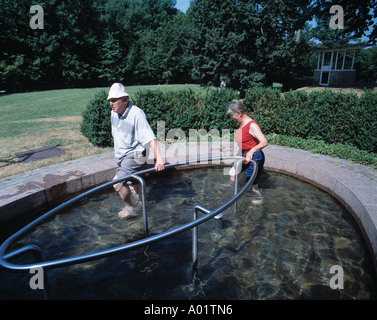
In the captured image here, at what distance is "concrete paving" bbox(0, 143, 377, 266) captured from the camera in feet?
13.3

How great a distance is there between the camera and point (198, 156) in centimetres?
655

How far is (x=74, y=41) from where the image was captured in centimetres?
3675

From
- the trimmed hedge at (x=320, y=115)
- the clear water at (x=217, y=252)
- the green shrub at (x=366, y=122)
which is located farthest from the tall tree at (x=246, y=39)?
the clear water at (x=217, y=252)

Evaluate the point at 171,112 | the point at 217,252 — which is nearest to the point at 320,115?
the point at 171,112

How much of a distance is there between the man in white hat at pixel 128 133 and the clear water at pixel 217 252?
0.89 metres

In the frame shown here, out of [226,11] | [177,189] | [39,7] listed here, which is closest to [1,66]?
[39,7]

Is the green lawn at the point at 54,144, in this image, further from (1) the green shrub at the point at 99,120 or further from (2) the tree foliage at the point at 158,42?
(2) the tree foliage at the point at 158,42

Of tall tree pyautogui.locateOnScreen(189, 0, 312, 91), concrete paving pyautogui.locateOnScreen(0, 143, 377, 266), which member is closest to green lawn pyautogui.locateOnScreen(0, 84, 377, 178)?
concrete paving pyautogui.locateOnScreen(0, 143, 377, 266)

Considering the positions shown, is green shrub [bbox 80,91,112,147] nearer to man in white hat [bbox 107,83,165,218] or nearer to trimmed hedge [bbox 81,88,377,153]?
trimmed hedge [bbox 81,88,377,153]

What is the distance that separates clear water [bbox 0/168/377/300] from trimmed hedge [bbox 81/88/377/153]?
107 inches

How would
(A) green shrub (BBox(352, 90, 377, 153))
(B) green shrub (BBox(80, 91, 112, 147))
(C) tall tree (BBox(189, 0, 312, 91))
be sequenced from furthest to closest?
(C) tall tree (BBox(189, 0, 312, 91)) → (B) green shrub (BBox(80, 91, 112, 147)) → (A) green shrub (BBox(352, 90, 377, 153))

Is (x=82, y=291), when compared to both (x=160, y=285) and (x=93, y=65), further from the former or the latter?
(x=93, y=65)
